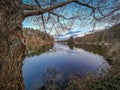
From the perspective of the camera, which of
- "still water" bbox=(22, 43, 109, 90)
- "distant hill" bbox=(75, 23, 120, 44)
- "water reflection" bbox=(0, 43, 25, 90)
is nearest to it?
"water reflection" bbox=(0, 43, 25, 90)

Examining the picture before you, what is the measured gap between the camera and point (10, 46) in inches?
82.3

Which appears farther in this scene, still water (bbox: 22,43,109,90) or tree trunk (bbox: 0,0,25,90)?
still water (bbox: 22,43,109,90)

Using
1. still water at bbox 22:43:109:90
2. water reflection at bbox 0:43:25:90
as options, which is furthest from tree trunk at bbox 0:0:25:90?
still water at bbox 22:43:109:90

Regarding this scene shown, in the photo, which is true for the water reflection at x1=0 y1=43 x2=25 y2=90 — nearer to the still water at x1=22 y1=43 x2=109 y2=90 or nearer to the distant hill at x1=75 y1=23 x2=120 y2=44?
the distant hill at x1=75 y1=23 x2=120 y2=44

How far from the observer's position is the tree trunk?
2035mm

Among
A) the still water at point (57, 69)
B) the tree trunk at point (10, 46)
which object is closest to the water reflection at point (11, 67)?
the tree trunk at point (10, 46)

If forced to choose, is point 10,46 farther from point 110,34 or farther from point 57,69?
point 57,69

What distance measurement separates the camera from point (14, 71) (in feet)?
7.03

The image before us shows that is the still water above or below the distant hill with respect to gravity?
below

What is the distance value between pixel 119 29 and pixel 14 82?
7943mm

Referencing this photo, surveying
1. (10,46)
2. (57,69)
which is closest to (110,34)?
(57,69)

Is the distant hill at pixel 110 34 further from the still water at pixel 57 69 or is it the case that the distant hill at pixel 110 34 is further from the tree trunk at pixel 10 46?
the tree trunk at pixel 10 46

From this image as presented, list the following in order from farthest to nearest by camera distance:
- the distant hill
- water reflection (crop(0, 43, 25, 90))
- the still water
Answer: the still water < the distant hill < water reflection (crop(0, 43, 25, 90))

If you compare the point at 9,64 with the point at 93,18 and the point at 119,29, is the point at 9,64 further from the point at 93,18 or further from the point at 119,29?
the point at 119,29
